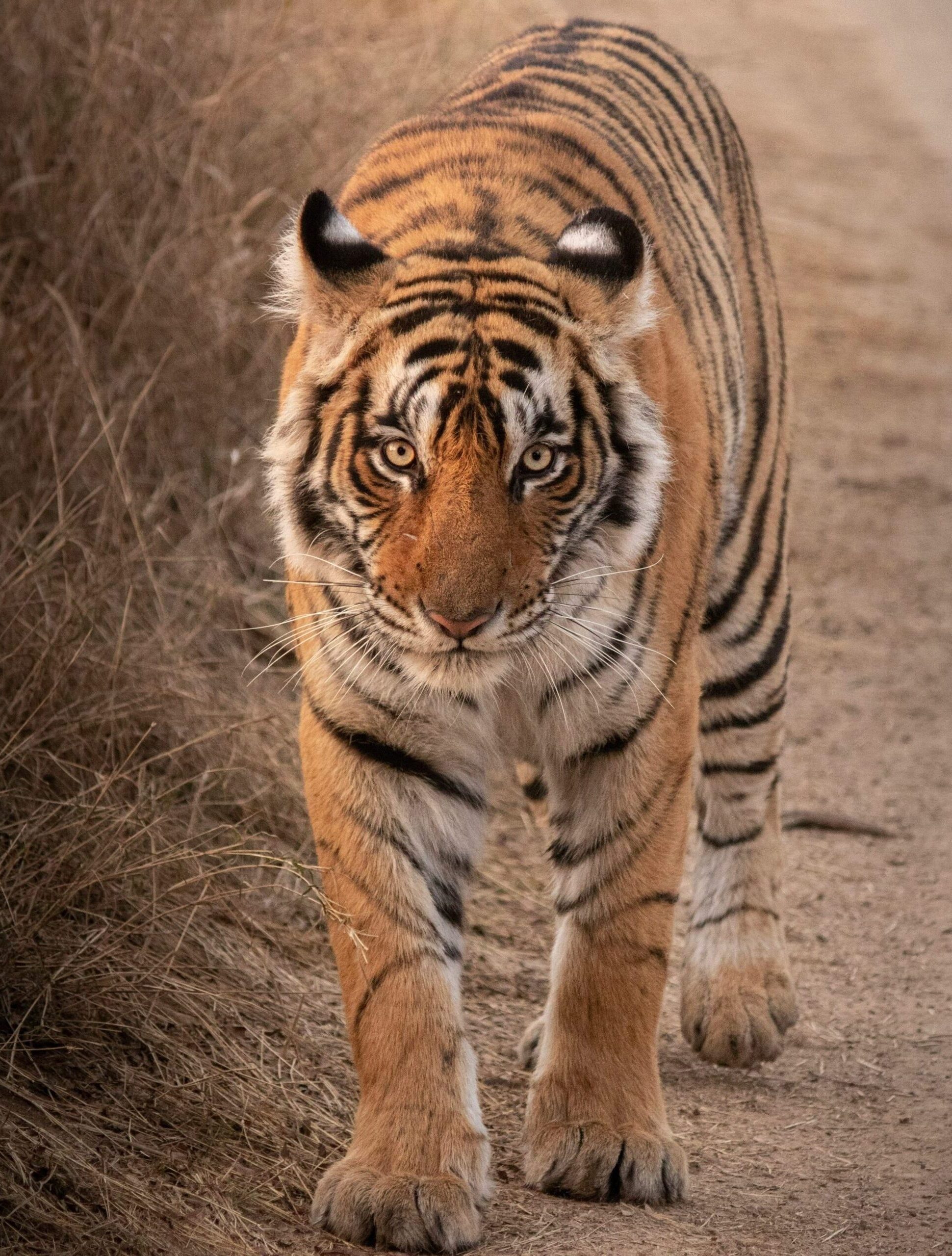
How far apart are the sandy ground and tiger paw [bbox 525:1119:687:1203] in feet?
0.11

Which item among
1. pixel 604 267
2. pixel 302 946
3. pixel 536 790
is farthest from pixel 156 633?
pixel 604 267

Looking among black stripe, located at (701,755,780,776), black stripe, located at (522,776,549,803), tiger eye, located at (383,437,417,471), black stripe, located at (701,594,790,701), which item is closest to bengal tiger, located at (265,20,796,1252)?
tiger eye, located at (383,437,417,471)

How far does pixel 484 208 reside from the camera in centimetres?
271

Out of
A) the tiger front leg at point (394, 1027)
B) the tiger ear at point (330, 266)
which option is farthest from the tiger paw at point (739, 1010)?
the tiger ear at point (330, 266)

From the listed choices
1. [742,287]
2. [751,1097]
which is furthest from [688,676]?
[742,287]

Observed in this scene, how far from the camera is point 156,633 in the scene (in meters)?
3.66

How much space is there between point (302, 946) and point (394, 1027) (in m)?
0.91

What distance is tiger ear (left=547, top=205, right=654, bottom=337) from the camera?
2.54 meters

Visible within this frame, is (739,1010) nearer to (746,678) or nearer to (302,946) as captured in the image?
(746,678)

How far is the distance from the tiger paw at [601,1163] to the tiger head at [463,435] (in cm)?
73

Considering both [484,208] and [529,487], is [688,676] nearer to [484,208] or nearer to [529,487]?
[529,487]

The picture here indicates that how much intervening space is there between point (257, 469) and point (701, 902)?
1.92 metres

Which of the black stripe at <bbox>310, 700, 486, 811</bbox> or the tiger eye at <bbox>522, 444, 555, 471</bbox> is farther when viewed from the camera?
the black stripe at <bbox>310, 700, 486, 811</bbox>

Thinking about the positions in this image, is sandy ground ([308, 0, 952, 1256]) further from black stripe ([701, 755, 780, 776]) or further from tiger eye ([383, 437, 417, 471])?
tiger eye ([383, 437, 417, 471])
